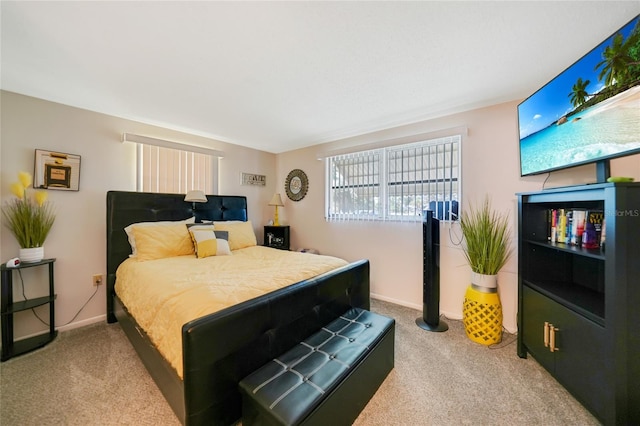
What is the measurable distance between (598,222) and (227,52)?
279 cm

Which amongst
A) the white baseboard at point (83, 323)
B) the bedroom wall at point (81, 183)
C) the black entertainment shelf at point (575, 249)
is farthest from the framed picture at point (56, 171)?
the black entertainment shelf at point (575, 249)

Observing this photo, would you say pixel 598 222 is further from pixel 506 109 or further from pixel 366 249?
pixel 366 249

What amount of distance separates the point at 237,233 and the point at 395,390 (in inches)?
93.6

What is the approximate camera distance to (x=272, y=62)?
1751 mm

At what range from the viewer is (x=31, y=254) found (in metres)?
2.06

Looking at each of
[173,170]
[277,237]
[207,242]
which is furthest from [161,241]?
[277,237]

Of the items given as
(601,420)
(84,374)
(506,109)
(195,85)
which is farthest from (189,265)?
(506,109)

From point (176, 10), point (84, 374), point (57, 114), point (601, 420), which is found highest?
point (176, 10)

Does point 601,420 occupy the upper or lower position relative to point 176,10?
lower

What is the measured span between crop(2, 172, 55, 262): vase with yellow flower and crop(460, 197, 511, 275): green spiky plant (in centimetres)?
396

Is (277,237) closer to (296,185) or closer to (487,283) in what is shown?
(296,185)

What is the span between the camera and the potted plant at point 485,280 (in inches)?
80.7

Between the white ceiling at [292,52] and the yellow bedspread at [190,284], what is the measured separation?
5.30 feet

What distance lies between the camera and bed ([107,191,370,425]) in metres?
1.09
